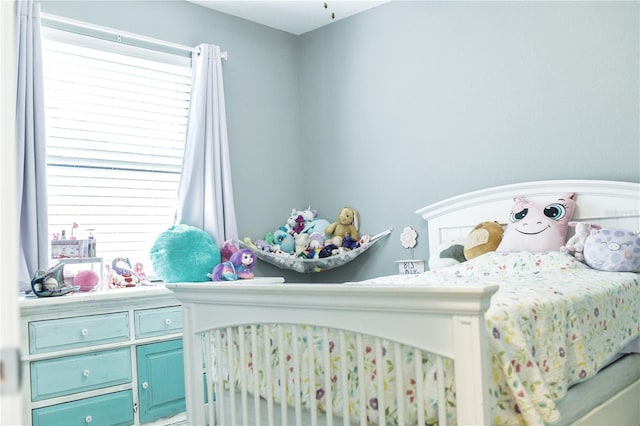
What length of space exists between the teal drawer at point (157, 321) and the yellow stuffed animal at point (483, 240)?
149cm

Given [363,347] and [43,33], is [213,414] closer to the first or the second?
[363,347]

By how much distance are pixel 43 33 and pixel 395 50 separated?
1998mm

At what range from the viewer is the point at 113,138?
316 cm

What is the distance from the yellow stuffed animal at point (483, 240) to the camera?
9.58 feet

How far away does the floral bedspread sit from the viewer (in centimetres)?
139

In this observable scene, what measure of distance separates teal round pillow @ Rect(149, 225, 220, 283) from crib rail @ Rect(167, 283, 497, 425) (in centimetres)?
113

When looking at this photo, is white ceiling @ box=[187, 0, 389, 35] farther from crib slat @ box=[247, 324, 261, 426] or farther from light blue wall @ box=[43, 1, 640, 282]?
crib slat @ box=[247, 324, 261, 426]

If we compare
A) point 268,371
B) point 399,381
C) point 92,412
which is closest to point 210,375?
point 268,371

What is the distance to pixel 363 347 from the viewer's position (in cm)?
147

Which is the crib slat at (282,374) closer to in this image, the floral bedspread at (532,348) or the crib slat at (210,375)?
the floral bedspread at (532,348)

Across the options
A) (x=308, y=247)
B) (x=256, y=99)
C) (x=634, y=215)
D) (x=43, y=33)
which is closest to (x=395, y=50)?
(x=256, y=99)

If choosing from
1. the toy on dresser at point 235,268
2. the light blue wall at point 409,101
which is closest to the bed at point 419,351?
the light blue wall at point 409,101

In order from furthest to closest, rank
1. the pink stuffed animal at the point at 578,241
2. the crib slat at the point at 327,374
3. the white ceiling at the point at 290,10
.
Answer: the white ceiling at the point at 290,10, the pink stuffed animal at the point at 578,241, the crib slat at the point at 327,374

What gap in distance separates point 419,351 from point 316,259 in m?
2.29
